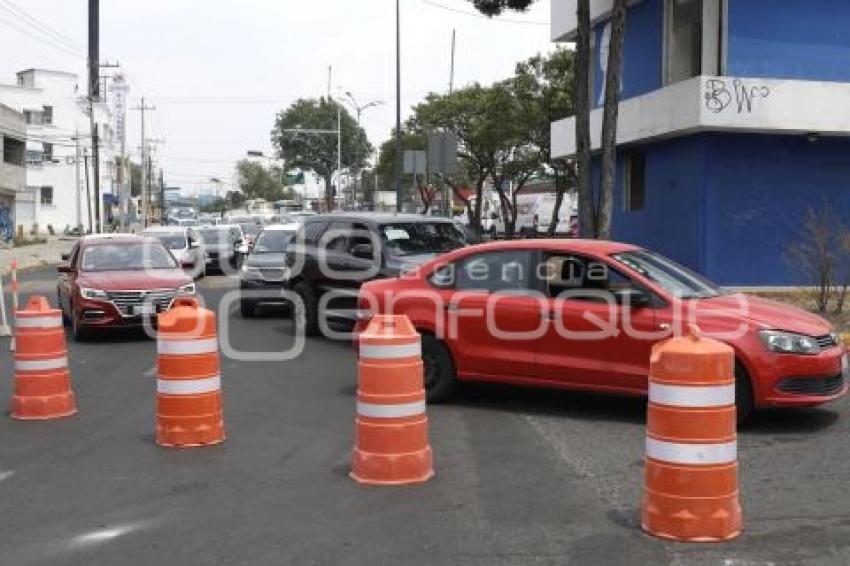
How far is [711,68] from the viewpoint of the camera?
19438mm

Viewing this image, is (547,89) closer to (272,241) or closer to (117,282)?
(272,241)

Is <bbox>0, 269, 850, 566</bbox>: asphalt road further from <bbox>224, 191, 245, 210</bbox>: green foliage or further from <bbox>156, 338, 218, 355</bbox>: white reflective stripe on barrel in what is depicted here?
<bbox>224, 191, 245, 210</bbox>: green foliage

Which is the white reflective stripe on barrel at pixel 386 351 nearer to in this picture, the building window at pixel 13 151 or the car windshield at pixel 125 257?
the car windshield at pixel 125 257

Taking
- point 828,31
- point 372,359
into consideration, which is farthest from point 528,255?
point 828,31

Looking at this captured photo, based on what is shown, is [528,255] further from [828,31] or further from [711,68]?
[828,31]

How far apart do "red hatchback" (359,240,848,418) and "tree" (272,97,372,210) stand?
314ft

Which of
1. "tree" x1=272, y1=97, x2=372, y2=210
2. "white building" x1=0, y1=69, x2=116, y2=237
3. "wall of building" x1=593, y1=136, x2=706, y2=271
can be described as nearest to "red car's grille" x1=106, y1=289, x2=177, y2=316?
"wall of building" x1=593, y1=136, x2=706, y2=271

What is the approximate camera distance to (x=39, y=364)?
873 centimetres

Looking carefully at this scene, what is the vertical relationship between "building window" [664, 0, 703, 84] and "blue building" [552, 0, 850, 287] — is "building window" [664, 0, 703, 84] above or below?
above

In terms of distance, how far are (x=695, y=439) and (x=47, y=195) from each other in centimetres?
8429

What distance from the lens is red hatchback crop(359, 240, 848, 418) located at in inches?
309

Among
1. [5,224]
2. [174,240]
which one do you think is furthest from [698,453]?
[5,224]

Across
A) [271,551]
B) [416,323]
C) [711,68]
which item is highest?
[711,68]

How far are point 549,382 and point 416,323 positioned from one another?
1.39m
